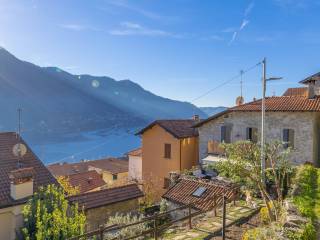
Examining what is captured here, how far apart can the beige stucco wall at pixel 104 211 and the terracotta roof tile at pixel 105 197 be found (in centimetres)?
21

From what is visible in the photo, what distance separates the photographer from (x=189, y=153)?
2552cm

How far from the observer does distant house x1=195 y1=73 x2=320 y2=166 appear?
1862cm

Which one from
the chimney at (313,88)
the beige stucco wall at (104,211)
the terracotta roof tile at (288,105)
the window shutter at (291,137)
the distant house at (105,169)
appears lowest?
the distant house at (105,169)

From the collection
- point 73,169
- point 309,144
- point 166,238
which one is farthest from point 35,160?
point 73,169

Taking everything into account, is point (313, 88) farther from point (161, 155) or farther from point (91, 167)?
point (91, 167)

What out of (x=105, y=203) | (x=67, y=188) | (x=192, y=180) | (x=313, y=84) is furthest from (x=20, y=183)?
(x=313, y=84)

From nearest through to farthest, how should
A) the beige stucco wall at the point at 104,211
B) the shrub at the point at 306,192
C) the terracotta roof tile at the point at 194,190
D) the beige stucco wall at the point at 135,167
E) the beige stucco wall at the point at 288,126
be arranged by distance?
the shrub at the point at 306,192 → the beige stucco wall at the point at 104,211 → the terracotta roof tile at the point at 194,190 → the beige stucco wall at the point at 288,126 → the beige stucco wall at the point at 135,167

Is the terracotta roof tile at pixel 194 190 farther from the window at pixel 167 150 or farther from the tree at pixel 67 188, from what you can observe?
the tree at pixel 67 188

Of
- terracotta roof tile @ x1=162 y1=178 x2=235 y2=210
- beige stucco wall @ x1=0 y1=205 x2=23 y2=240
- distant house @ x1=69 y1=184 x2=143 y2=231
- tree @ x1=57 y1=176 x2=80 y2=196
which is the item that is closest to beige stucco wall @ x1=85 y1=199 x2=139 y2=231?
distant house @ x1=69 y1=184 x2=143 y2=231

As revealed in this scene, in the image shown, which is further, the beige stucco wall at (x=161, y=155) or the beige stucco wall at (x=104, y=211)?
the beige stucco wall at (x=161, y=155)

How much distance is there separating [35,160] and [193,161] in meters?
14.0

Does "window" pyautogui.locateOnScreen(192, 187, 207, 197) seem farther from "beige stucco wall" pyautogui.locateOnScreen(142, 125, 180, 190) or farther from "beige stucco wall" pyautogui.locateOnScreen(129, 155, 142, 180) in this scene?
"beige stucco wall" pyautogui.locateOnScreen(129, 155, 142, 180)

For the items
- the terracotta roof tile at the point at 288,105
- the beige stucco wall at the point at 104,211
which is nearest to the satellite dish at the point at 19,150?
the beige stucco wall at the point at 104,211

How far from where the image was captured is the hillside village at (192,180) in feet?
30.5
